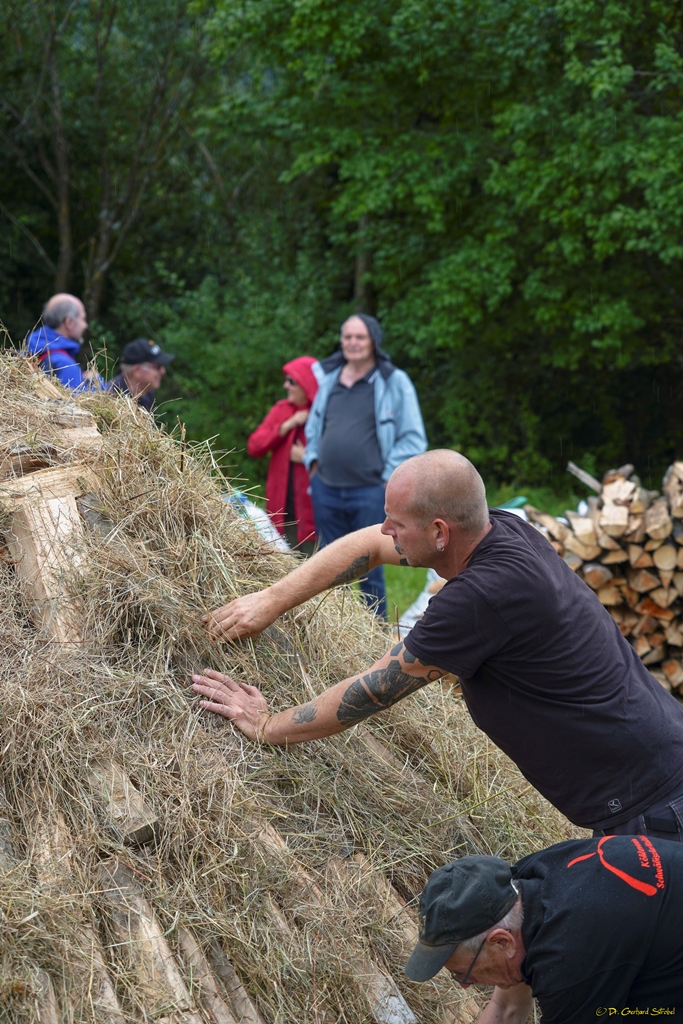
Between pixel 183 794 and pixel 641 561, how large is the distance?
3.95 meters

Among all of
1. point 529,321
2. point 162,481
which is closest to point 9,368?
point 162,481

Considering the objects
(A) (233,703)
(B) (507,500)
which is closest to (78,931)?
(A) (233,703)

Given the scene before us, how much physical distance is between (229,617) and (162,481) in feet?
1.69

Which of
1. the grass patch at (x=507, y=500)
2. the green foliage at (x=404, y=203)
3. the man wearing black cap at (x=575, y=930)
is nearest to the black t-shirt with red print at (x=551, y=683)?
the man wearing black cap at (x=575, y=930)

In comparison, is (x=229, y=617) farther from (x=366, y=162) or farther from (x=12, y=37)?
(x=12, y=37)

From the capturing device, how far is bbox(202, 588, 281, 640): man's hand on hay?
282 centimetres

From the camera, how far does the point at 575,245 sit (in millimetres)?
9469

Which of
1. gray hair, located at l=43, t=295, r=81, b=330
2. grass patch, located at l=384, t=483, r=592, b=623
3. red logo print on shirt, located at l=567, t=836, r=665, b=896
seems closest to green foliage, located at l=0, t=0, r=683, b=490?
grass patch, located at l=384, t=483, r=592, b=623

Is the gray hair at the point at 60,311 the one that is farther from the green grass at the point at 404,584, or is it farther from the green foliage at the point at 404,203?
the green foliage at the point at 404,203

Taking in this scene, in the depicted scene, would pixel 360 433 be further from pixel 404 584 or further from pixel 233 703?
pixel 233 703

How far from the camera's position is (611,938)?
78.5 inches

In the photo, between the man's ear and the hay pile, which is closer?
the hay pile

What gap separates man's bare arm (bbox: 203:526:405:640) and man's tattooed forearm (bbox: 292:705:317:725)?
31 cm

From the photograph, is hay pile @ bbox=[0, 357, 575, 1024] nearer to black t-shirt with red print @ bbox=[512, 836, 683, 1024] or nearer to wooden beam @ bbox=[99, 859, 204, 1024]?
wooden beam @ bbox=[99, 859, 204, 1024]
